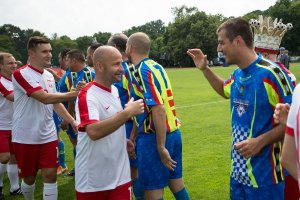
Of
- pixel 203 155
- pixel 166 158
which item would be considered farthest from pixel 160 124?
pixel 203 155

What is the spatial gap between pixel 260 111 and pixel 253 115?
73 mm

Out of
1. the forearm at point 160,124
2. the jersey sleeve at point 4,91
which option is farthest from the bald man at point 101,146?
the jersey sleeve at point 4,91

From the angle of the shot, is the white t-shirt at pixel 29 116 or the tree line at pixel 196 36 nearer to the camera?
the white t-shirt at pixel 29 116

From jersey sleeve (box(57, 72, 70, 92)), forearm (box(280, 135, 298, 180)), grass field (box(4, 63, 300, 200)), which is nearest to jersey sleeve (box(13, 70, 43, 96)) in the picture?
grass field (box(4, 63, 300, 200))

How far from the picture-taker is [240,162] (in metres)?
3.20

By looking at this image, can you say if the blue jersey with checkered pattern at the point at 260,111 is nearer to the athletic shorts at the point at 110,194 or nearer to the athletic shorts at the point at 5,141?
the athletic shorts at the point at 110,194

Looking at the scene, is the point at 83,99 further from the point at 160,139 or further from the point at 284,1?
the point at 284,1

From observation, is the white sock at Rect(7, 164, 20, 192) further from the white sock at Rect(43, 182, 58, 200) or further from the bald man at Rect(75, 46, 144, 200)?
the bald man at Rect(75, 46, 144, 200)

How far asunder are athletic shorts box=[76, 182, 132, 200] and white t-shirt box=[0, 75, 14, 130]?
3.56m

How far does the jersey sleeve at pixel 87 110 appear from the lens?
3182mm

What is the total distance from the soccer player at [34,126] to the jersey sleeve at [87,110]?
5.15 ft

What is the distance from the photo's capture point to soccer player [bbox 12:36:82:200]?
486 centimetres

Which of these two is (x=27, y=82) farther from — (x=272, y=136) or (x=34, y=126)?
(x=272, y=136)

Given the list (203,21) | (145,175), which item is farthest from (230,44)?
(203,21)
